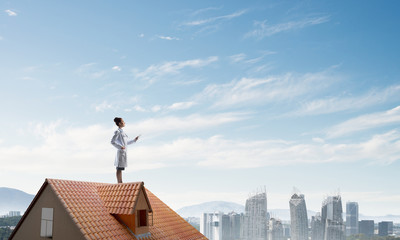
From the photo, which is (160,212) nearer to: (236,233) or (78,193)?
(78,193)

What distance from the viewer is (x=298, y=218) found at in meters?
105

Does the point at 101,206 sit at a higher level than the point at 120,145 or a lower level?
lower

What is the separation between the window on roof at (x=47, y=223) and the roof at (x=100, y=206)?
0.57 metres

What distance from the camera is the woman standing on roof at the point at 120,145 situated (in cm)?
1277

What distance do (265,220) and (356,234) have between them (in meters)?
31.3

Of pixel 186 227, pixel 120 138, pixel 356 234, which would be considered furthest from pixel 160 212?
pixel 356 234

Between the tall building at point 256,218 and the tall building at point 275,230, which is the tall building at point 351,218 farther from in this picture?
the tall building at point 256,218

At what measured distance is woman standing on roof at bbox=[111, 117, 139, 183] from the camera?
12773 millimetres

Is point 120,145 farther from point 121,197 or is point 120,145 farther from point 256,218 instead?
point 256,218

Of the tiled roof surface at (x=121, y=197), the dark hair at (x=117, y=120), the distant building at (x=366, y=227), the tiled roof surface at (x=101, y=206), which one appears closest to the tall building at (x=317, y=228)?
the distant building at (x=366, y=227)

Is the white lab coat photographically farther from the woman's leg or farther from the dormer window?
the dormer window

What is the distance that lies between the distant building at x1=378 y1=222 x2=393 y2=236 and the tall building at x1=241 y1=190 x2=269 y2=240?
37.2 meters

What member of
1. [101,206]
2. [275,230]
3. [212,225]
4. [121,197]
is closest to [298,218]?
[275,230]

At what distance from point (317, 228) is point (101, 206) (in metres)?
107
